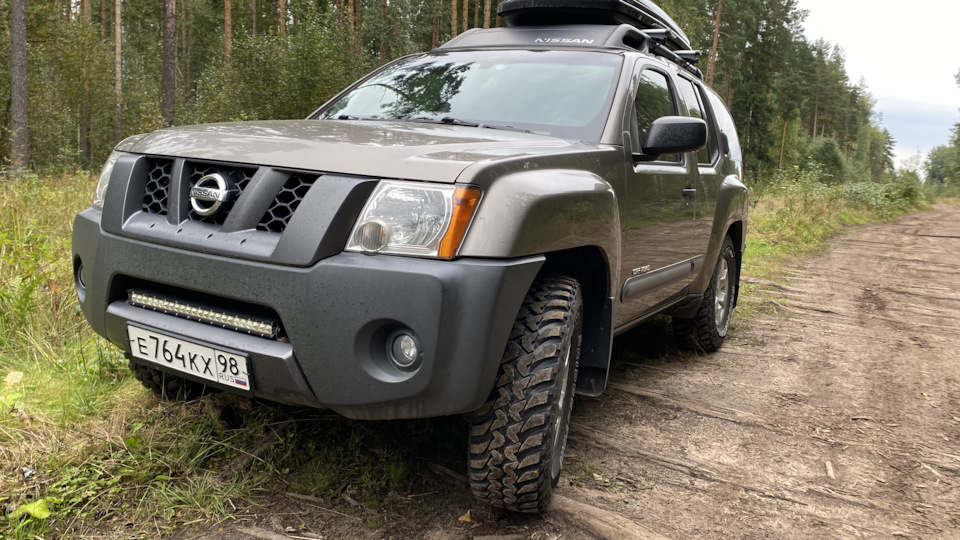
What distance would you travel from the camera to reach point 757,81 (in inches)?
1753

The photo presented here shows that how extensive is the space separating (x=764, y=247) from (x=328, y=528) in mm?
10185

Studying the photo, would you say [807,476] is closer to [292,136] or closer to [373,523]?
[373,523]

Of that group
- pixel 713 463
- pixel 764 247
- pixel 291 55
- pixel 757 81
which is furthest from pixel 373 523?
pixel 757 81

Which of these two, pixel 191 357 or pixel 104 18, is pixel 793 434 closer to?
pixel 191 357

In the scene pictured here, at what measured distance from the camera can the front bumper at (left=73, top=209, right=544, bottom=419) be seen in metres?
1.84

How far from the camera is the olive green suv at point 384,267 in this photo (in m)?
1.88

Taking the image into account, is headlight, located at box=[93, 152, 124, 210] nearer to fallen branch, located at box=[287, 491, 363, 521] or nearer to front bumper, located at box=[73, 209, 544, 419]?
front bumper, located at box=[73, 209, 544, 419]

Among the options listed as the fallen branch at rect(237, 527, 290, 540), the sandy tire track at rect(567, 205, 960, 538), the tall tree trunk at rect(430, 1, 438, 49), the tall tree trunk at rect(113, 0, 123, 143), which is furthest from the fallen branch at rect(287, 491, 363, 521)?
the tall tree trunk at rect(430, 1, 438, 49)

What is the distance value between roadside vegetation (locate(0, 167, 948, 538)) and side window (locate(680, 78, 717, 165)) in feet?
7.61

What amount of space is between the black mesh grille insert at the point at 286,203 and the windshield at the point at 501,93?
45.3 inches

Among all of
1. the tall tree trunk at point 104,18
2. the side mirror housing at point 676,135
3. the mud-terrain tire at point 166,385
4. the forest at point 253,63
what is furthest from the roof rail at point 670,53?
the tall tree trunk at point 104,18

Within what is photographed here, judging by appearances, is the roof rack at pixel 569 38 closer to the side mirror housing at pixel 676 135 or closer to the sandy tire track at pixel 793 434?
the side mirror housing at pixel 676 135

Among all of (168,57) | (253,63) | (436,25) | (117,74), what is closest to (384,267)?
(253,63)

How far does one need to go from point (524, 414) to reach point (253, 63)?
56.6ft
